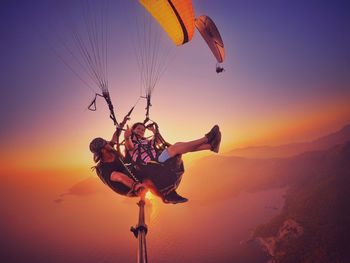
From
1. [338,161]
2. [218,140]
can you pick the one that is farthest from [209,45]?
[338,161]

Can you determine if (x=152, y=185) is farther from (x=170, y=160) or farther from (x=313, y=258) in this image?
(x=313, y=258)

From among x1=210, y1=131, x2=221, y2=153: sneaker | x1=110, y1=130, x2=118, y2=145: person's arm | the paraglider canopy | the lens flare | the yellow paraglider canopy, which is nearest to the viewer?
the lens flare

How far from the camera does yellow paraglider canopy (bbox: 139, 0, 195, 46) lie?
5.89m

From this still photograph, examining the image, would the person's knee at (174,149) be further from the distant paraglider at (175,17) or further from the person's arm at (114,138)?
the distant paraglider at (175,17)

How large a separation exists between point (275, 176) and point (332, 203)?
9779cm

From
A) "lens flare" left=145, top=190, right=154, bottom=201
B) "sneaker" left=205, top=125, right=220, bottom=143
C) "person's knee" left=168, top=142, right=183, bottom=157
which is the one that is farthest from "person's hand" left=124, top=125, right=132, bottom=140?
"sneaker" left=205, top=125, right=220, bottom=143

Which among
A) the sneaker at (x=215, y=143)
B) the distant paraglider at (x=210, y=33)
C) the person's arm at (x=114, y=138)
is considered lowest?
the sneaker at (x=215, y=143)

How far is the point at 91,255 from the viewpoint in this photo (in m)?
142

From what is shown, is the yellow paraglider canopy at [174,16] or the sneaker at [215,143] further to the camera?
the yellow paraglider canopy at [174,16]

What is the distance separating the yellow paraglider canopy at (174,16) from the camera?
5.89m

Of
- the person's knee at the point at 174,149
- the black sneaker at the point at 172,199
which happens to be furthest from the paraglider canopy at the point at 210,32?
the black sneaker at the point at 172,199

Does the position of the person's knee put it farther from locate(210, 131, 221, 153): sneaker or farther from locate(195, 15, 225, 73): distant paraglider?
locate(195, 15, 225, 73): distant paraglider

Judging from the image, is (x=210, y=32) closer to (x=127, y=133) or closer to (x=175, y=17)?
(x=175, y=17)

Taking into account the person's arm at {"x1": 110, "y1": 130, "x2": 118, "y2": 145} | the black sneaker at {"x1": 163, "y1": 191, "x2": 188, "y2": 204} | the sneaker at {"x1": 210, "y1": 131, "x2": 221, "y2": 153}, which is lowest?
the black sneaker at {"x1": 163, "y1": 191, "x2": 188, "y2": 204}
